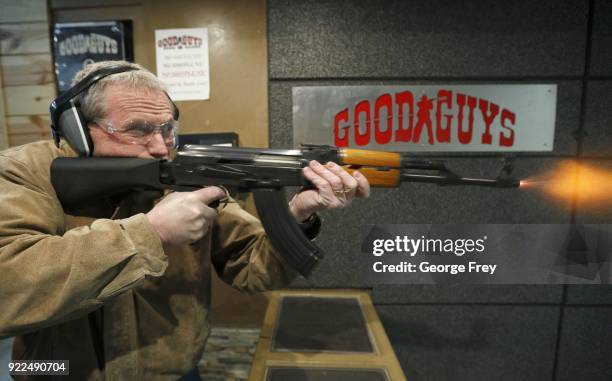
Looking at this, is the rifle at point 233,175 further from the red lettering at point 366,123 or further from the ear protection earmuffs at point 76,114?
the red lettering at point 366,123

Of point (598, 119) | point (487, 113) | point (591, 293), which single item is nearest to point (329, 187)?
point (487, 113)

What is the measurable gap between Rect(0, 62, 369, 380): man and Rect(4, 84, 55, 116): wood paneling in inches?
24.4

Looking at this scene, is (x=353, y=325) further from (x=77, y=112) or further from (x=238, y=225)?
(x=77, y=112)

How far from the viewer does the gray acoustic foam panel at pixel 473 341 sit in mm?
1190

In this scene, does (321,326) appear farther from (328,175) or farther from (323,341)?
(328,175)

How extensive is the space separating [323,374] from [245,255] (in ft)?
1.27

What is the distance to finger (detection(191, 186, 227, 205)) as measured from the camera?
0.68 meters

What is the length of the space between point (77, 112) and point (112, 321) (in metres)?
0.49

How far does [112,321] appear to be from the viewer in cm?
71

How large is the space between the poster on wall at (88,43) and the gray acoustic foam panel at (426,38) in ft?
1.81

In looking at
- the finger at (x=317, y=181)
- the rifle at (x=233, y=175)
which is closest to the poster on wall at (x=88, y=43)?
the rifle at (x=233, y=175)

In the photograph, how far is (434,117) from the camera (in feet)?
3.58

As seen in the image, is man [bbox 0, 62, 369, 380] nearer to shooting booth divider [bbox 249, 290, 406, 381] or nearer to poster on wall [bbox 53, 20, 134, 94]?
shooting booth divider [bbox 249, 290, 406, 381]

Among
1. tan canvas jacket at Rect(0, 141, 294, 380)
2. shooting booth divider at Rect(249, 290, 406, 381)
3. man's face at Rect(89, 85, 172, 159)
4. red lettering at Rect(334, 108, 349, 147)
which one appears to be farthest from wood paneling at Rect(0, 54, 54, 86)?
shooting booth divider at Rect(249, 290, 406, 381)
